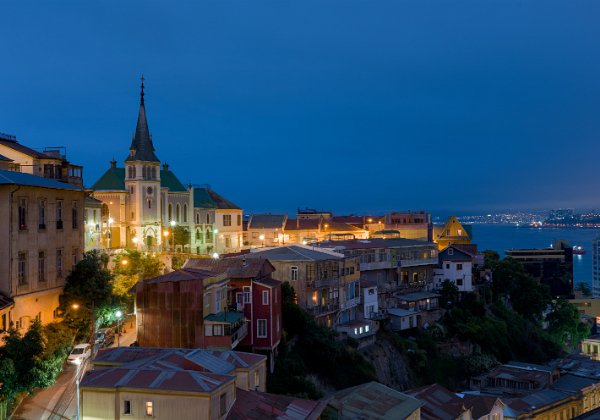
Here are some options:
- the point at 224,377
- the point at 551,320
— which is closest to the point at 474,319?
the point at 551,320

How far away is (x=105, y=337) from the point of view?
105ft

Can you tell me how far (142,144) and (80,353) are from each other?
33708 millimetres

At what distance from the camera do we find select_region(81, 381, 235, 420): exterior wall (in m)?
20.0

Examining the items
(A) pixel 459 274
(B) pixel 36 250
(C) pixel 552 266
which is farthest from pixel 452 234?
(B) pixel 36 250

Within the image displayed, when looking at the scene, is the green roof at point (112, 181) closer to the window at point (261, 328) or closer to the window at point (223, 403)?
the window at point (261, 328)

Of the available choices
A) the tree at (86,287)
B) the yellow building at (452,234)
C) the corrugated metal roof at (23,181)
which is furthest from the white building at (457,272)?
the corrugated metal roof at (23,181)

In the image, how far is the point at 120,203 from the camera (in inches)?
2266

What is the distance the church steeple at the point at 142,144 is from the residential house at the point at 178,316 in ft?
99.4

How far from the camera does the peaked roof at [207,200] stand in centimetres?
6789

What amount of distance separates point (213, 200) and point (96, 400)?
50.7 m

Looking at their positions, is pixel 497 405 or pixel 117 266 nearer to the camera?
pixel 497 405

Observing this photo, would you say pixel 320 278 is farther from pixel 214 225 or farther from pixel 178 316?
pixel 214 225

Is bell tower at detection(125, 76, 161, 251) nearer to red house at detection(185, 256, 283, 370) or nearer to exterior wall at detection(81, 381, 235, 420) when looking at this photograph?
red house at detection(185, 256, 283, 370)

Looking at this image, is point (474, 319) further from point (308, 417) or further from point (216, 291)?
point (308, 417)
